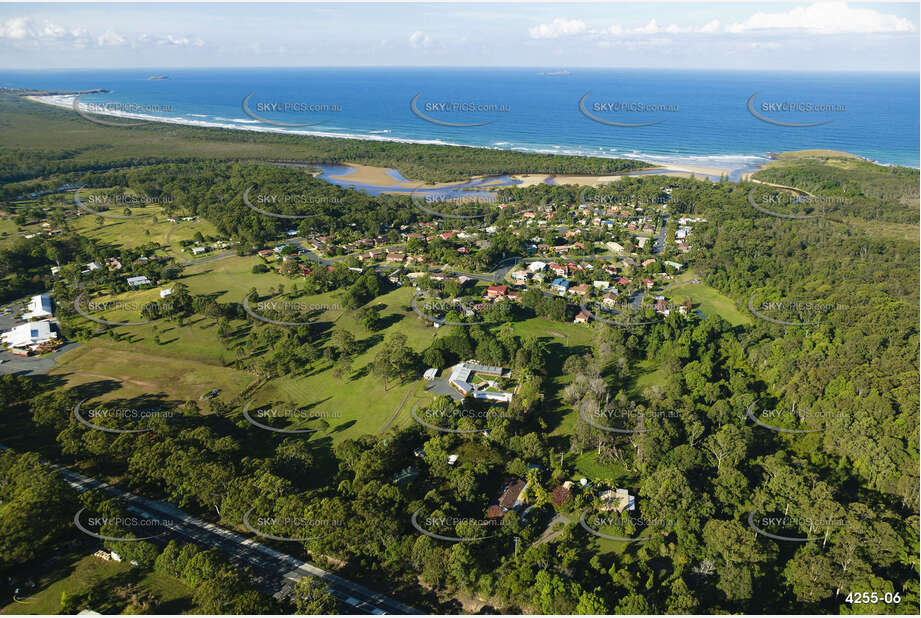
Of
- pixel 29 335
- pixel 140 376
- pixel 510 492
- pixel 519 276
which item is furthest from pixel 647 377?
pixel 29 335

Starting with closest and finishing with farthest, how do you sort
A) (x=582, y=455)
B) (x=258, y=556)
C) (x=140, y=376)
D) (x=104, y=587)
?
1. (x=104, y=587)
2. (x=258, y=556)
3. (x=582, y=455)
4. (x=140, y=376)

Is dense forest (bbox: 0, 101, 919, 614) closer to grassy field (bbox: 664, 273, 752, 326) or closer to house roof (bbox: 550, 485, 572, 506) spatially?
house roof (bbox: 550, 485, 572, 506)

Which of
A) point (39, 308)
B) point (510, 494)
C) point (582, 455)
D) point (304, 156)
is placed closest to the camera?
point (510, 494)

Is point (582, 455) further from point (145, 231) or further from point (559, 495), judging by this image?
point (145, 231)

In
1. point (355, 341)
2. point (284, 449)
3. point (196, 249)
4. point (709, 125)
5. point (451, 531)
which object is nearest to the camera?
point (451, 531)

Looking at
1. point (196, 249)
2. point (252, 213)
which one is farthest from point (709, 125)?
point (196, 249)

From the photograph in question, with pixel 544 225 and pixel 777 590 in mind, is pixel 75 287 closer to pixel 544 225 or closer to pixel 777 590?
pixel 544 225
